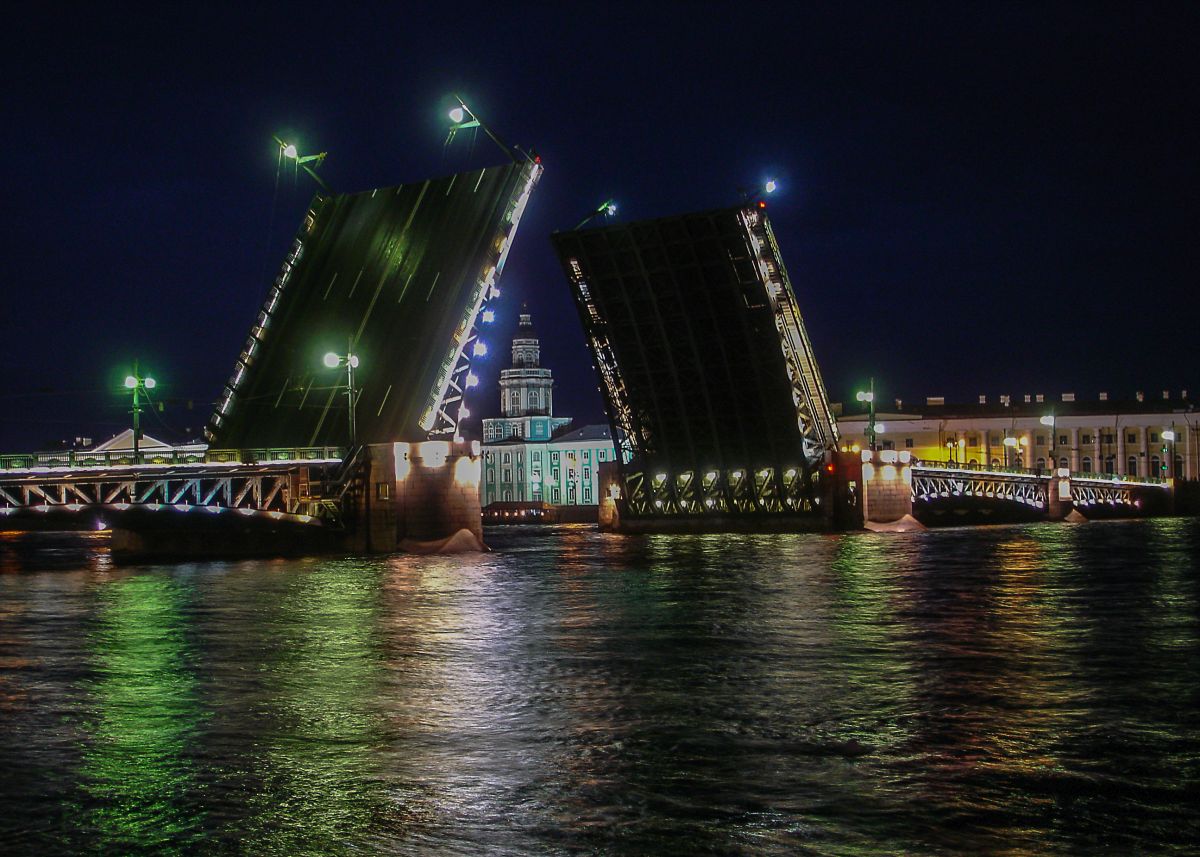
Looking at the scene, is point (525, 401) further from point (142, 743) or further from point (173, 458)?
point (142, 743)

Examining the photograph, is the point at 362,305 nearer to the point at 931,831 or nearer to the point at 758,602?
the point at 758,602

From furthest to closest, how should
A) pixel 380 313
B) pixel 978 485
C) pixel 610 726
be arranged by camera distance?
pixel 978 485, pixel 380 313, pixel 610 726

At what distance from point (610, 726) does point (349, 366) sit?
31.1 meters

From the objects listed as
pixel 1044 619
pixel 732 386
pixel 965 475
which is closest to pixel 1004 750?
pixel 1044 619

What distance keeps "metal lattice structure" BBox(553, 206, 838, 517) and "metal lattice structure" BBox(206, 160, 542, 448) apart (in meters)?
4.67

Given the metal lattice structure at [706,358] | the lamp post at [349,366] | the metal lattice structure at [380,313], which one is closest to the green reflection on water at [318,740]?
the lamp post at [349,366]

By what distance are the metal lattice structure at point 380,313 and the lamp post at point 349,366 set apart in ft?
1.14

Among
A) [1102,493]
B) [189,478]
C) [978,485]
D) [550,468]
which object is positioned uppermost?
[550,468]

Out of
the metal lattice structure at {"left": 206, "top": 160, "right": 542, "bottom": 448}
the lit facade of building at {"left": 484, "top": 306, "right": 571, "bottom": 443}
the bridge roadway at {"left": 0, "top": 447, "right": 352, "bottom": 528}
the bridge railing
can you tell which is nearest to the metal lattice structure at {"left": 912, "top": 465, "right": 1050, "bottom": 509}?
the metal lattice structure at {"left": 206, "top": 160, "right": 542, "bottom": 448}

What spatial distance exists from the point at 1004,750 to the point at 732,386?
39.3 metres

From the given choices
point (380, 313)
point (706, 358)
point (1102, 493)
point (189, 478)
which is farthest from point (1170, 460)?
point (189, 478)

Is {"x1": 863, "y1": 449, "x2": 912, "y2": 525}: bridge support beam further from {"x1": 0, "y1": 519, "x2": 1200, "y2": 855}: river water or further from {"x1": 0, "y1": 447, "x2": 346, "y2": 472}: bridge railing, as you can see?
{"x1": 0, "y1": 519, "x2": 1200, "y2": 855}: river water

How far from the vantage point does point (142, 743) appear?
10.4 metres

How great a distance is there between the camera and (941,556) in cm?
3819
